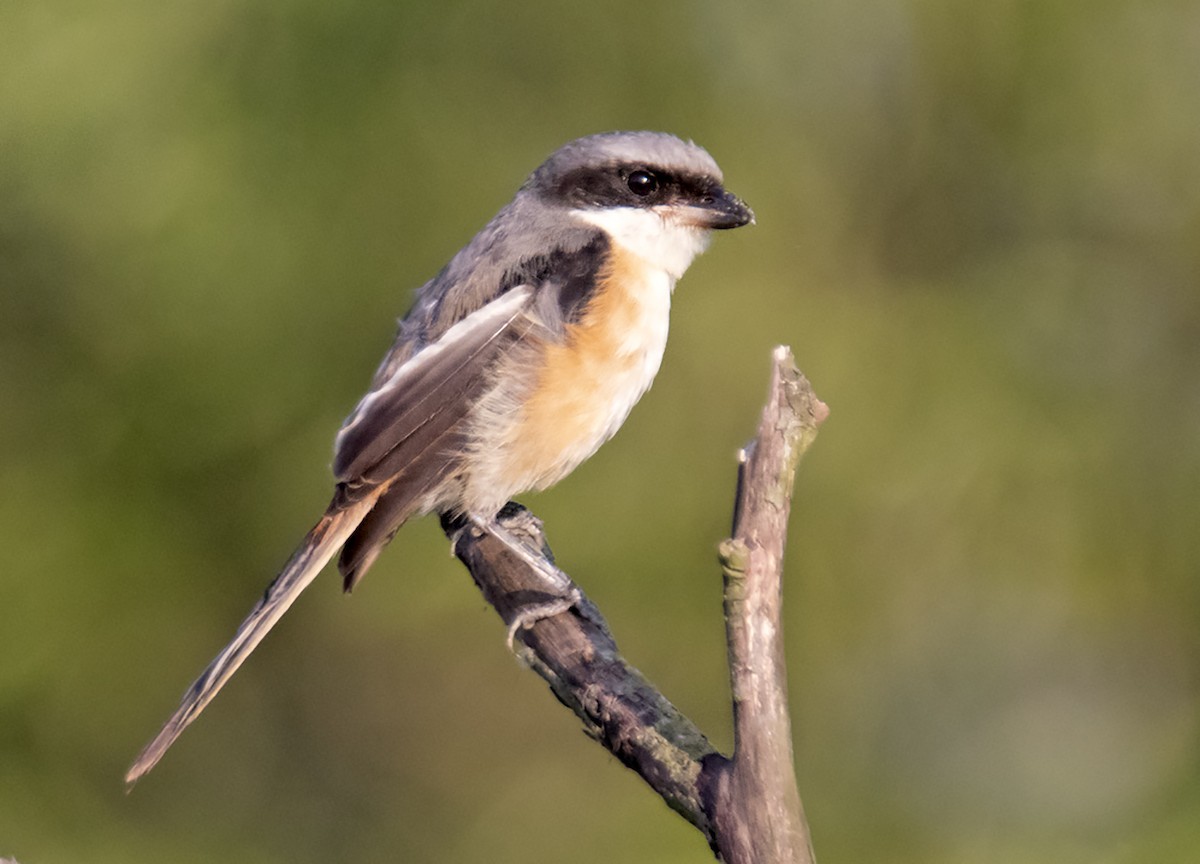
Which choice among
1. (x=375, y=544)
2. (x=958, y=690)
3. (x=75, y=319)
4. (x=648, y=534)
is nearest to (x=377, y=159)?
(x=75, y=319)

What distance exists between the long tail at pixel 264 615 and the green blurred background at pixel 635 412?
3.72 ft

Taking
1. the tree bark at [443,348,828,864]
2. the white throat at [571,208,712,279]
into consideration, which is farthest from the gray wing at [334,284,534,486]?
the tree bark at [443,348,828,864]

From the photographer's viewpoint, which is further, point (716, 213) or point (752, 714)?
point (716, 213)

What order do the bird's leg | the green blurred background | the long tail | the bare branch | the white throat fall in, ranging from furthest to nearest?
the green blurred background < the white throat < the bird's leg < the long tail < the bare branch

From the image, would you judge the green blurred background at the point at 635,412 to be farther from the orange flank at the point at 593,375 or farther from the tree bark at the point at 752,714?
the tree bark at the point at 752,714

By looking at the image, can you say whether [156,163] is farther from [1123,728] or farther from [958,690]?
[1123,728]

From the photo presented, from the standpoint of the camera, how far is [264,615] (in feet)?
10.1

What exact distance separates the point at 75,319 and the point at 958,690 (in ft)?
8.89

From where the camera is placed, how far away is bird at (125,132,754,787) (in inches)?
129

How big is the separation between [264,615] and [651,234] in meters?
1.18

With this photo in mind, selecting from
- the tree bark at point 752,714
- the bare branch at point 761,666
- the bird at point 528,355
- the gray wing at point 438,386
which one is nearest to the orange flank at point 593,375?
the bird at point 528,355

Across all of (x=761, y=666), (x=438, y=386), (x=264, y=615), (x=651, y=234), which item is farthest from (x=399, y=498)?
(x=761, y=666)

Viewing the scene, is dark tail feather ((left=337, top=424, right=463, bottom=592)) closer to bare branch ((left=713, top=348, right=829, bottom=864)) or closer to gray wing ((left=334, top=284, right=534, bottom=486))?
gray wing ((left=334, top=284, right=534, bottom=486))

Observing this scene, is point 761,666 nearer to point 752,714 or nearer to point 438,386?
point 752,714
